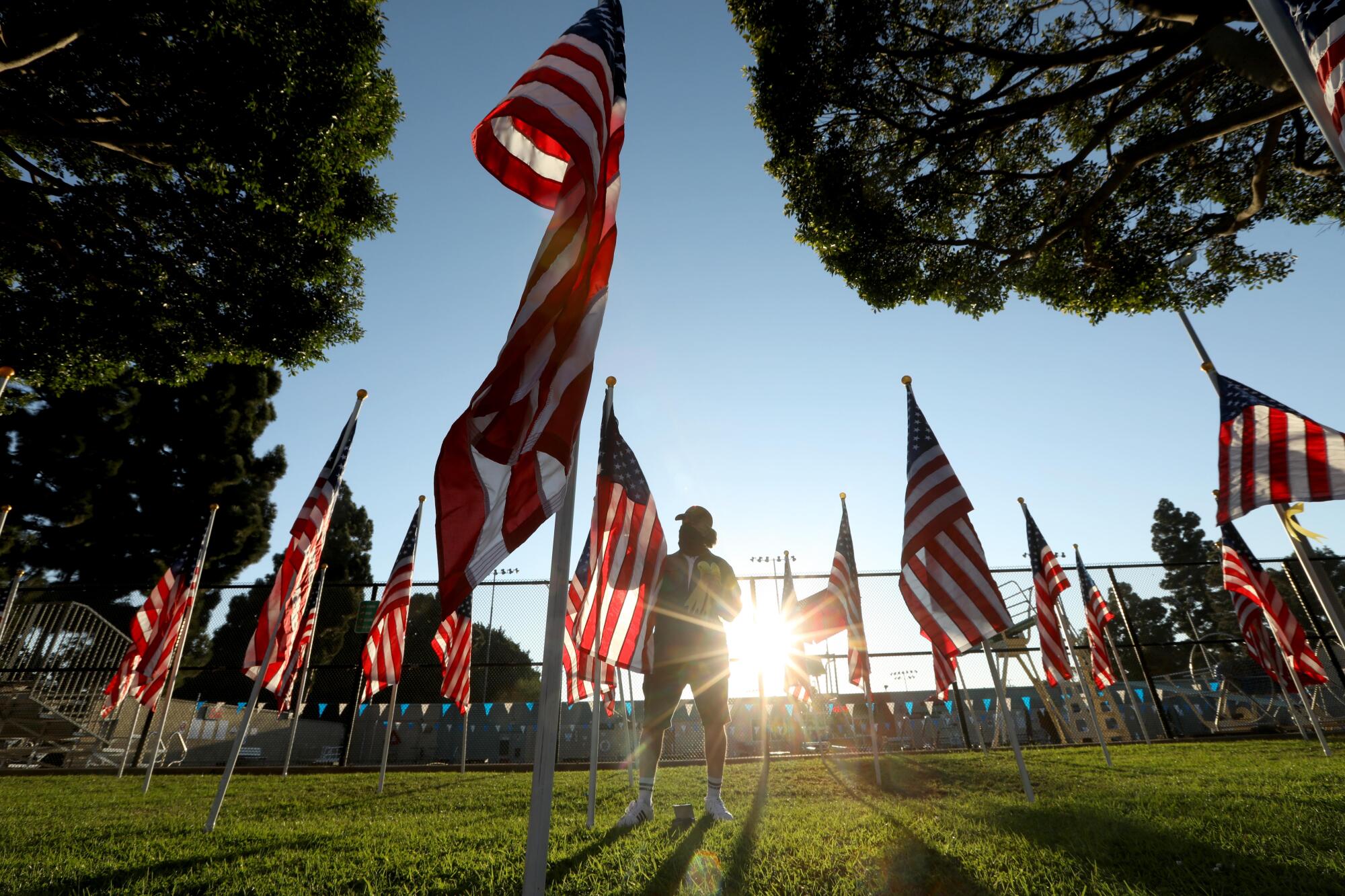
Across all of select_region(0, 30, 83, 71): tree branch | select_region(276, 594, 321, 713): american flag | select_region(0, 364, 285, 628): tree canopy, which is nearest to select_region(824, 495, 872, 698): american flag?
select_region(276, 594, 321, 713): american flag

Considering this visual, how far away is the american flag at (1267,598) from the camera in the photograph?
28.8 feet

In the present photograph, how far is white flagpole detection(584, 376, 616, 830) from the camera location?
4.56m

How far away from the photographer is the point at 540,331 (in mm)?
2453

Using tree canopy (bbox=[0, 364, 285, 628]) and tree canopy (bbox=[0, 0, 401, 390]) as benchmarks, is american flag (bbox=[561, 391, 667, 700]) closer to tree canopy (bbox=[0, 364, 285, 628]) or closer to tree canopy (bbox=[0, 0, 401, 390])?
tree canopy (bbox=[0, 0, 401, 390])

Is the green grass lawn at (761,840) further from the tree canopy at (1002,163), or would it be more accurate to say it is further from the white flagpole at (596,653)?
the tree canopy at (1002,163)

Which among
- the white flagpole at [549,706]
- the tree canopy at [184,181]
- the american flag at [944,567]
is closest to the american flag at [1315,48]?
the white flagpole at [549,706]

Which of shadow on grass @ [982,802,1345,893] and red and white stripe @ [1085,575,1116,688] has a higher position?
red and white stripe @ [1085,575,1116,688]

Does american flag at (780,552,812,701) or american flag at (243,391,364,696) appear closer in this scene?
american flag at (243,391,364,696)

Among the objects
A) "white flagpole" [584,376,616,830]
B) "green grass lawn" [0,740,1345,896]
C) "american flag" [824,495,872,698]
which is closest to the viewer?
"green grass lawn" [0,740,1345,896]

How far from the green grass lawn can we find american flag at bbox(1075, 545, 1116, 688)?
4895mm

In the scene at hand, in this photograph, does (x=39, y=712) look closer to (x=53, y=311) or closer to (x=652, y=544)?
(x=53, y=311)

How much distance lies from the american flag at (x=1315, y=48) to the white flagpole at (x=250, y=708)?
252 inches

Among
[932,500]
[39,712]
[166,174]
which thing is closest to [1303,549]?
[932,500]

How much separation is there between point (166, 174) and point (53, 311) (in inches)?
114
